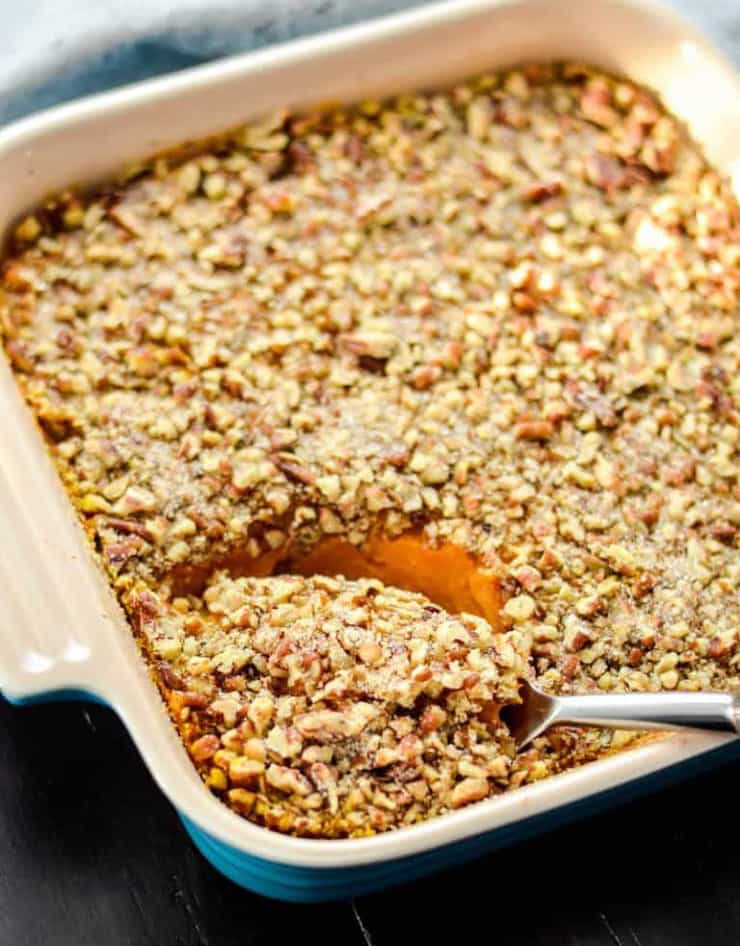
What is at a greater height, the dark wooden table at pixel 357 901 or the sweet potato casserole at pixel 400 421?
the sweet potato casserole at pixel 400 421

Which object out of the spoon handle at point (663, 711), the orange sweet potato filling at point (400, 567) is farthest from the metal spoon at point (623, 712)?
the orange sweet potato filling at point (400, 567)

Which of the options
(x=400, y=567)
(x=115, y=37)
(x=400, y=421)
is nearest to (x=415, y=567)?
(x=400, y=567)

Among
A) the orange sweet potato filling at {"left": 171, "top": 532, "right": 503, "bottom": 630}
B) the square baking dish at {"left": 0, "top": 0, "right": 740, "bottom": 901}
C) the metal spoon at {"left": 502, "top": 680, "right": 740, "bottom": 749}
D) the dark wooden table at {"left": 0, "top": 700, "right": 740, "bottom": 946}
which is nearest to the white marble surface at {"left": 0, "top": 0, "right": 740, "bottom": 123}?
the square baking dish at {"left": 0, "top": 0, "right": 740, "bottom": 901}

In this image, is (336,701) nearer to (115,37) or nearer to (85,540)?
(85,540)

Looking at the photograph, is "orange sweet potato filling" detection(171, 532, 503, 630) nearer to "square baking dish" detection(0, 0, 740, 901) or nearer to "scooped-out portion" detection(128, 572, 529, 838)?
"scooped-out portion" detection(128, 572, 529, 838)

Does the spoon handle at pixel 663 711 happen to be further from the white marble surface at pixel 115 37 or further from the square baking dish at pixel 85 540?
the white marble surface at pixel 115 37

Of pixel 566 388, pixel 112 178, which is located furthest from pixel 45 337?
pixel 566 388

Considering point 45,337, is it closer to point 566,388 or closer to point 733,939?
point 566,388
